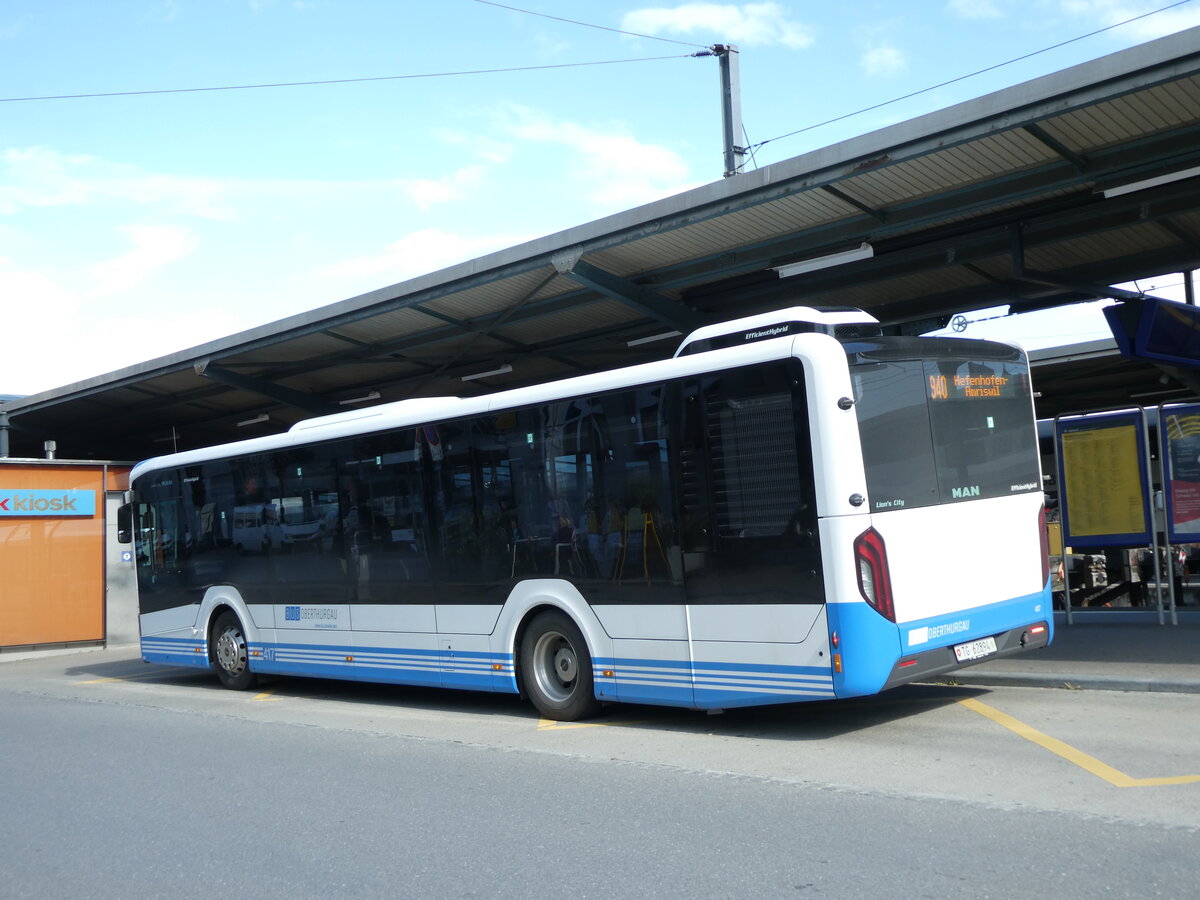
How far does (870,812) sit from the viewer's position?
599cm

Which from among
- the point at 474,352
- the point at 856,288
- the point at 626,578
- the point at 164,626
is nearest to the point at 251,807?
the point at 626,578

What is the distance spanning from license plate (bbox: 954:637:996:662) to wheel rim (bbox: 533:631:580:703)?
330 centimetres

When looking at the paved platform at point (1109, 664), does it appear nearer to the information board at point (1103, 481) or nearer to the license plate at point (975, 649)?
the information board at point (1103, 481)

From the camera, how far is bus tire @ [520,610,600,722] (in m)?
9.44

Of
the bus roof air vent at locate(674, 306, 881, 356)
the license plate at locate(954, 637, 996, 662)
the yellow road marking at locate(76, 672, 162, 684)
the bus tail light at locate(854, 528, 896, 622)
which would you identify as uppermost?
the bus roof air vent at locate(674, 306, 881, 356)

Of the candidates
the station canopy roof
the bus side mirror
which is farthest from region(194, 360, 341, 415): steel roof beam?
the bus side mirror

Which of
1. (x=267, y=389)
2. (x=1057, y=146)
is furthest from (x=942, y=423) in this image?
(x=267, y=389)

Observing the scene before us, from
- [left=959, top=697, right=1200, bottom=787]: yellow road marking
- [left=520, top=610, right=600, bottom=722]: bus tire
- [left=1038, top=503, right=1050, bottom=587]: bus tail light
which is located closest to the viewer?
[left=959, top=697, right=1200, bottom=787]: yellow road marking

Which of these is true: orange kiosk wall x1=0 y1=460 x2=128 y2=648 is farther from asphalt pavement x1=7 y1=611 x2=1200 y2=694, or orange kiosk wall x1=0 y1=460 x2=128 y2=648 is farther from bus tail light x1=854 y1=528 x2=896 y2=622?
bus tail light x1=854 y1=528 x2=896 y2=622

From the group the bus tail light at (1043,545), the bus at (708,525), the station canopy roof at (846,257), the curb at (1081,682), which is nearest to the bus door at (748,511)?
the bus at (708,525)

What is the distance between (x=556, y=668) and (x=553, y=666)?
5 centimetres

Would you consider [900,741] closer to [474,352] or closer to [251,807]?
[251,807]

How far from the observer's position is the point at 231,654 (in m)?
13.6

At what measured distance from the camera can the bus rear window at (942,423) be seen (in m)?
7.79
